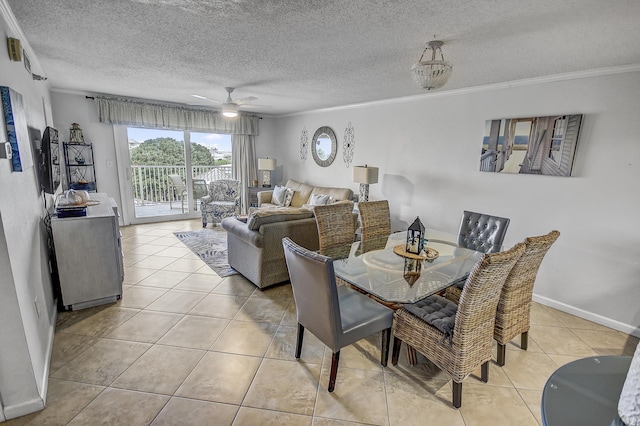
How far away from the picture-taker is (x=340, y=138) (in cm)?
554

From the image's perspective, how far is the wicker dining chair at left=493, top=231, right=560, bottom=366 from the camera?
6.11 feet

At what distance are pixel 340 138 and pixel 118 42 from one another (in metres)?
3.70

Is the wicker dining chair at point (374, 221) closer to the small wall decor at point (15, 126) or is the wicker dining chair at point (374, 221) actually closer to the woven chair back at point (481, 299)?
the woven chair back at point (481, 299)

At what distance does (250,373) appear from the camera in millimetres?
2068

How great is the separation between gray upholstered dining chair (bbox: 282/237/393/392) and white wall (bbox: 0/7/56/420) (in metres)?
1.48

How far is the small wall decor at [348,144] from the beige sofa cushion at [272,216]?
2.27 metres

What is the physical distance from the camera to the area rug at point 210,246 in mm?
3877

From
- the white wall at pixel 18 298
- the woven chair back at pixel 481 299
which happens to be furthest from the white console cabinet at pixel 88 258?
the woven chair back at pixel 481 299

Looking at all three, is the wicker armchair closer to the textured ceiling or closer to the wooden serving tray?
the textured ceiling

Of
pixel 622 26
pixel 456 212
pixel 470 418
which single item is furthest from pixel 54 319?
pixel 622 26

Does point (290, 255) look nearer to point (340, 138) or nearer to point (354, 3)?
point (354, 3)

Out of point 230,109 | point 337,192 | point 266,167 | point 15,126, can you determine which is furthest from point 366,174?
point 15,126

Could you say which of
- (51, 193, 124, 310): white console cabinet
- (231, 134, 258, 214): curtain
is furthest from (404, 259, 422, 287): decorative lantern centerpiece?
(231, 134, 258, 214): curtain

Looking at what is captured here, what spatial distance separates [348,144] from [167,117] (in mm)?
3510
